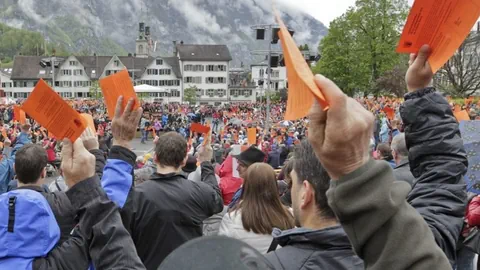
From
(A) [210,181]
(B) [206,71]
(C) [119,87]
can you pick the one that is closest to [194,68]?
(B) [206,71]

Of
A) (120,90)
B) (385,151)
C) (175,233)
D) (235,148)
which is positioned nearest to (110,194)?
(120,90)

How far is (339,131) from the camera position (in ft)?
3.48

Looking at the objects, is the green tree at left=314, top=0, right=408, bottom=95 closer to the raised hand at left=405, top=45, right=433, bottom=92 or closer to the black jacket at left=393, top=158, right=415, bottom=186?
the black jacket at left=393, top=158, right=415, bottom=186

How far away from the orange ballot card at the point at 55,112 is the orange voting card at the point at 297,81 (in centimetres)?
118

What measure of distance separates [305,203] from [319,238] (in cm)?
17

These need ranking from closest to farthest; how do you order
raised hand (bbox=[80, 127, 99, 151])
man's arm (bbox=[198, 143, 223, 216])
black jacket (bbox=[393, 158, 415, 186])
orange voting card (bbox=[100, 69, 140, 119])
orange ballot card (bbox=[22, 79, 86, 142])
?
orange ballot card (bbox=[22, 79, 86, 142]) → orange voting card (bbox=[100, 69, 140, 119]) → raised hand (bbox=[80, 127, 99, 151]) → man's arm (bbox=[198, 143, 223, 216]) → black jacket (bbox=[393, 158, 415, 186])

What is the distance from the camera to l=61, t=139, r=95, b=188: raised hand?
2066 mm

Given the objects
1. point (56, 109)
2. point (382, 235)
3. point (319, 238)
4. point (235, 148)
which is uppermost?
point (56, 109)

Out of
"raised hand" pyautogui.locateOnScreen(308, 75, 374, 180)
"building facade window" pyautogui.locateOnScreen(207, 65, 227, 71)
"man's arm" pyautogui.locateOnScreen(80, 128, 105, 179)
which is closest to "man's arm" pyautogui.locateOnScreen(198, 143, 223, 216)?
"man's arm" pyautogui.locateOnScreen(80, 128, 105, 179)

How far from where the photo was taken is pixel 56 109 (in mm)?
2145

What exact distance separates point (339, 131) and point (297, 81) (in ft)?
0.50

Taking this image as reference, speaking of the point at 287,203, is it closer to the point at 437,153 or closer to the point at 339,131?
the point at 437,153

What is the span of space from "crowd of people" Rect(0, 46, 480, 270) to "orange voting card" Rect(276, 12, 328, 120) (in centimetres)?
2

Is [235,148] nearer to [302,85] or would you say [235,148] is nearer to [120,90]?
[120,90]
